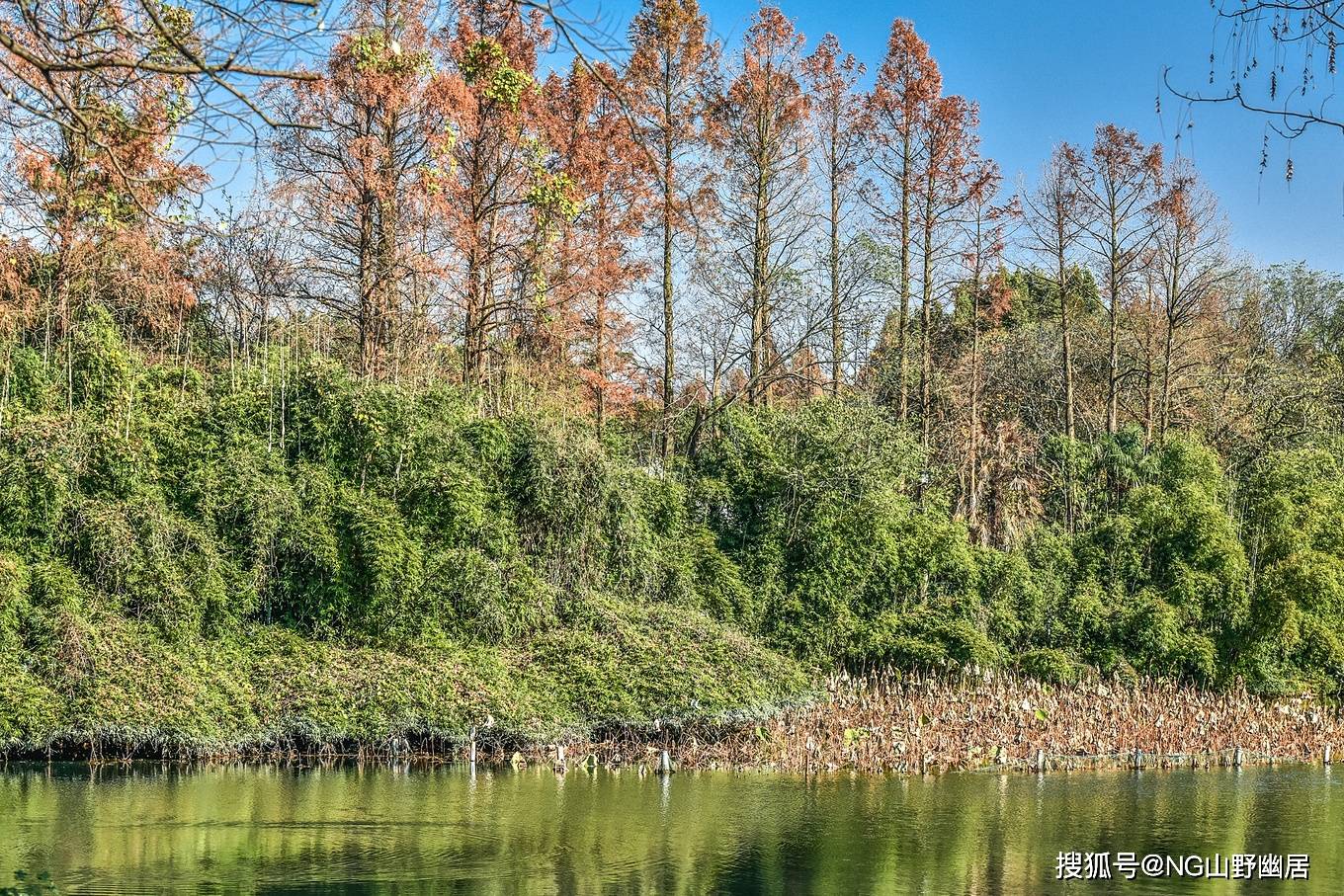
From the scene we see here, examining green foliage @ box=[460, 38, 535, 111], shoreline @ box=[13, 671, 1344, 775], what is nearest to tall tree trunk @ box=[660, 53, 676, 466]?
shoreline @ box=[13, 671, 1344, 775]

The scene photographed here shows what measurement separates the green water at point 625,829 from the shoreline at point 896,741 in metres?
0.63

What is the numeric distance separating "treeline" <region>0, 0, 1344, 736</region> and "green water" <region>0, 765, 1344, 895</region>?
1869mm

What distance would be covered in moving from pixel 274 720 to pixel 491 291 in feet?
31.3

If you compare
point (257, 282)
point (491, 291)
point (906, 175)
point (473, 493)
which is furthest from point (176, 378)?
point (906, 175)

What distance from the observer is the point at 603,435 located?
23.8 meters

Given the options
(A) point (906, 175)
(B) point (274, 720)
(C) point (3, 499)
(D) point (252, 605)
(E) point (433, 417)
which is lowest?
(B) point (274, 720)

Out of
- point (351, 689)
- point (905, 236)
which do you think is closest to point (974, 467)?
point (905, 236)

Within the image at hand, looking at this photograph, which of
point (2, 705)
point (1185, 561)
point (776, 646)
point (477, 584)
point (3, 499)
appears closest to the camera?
point (2, 705)

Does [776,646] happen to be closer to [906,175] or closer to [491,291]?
[491,291]

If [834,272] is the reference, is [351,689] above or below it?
below

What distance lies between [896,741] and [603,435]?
7.91m

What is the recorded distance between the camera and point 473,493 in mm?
20438

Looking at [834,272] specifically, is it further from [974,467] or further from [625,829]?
[625,829]

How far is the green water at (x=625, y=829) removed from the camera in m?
11.4
